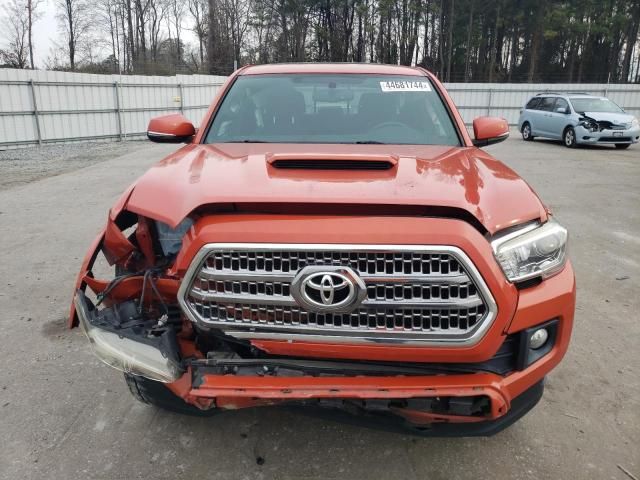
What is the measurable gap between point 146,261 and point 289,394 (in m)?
0.96

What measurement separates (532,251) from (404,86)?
6.65 ft

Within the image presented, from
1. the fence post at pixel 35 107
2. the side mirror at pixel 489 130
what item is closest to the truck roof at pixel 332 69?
the side mirror at pixel 489 130

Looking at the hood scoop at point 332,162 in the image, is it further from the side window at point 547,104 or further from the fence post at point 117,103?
the fence post at point 117,103

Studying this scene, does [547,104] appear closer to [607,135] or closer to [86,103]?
[607,135]

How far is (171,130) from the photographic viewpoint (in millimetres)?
3559

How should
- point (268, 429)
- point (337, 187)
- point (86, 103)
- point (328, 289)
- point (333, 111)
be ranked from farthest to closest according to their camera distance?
1. point (86, 103)
2. point (333, 111)
3. point (268, 429)
4. point (337, 187)
5. point (328, 289)

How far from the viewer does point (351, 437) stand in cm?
260

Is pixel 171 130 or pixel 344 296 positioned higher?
pixel 171 130

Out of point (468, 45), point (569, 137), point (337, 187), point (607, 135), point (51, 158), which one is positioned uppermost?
point (468, 45)

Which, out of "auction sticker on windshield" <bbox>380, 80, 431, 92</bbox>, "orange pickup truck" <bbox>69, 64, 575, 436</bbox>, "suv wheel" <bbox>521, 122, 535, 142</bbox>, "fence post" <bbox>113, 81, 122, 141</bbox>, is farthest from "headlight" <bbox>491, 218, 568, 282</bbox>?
"fence post" <bbox>113, 81, 122, 141</bbox>

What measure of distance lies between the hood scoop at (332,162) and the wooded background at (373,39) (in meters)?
39.9

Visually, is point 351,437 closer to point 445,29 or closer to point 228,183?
point 228,183

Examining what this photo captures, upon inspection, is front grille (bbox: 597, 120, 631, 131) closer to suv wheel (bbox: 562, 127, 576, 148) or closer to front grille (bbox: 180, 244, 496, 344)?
suv wheel (bbox: 562, 127, 576, 148)

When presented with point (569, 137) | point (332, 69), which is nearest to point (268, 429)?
point (332, 69)
